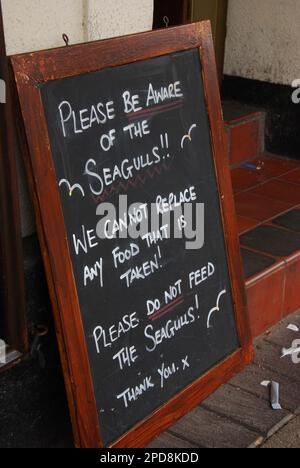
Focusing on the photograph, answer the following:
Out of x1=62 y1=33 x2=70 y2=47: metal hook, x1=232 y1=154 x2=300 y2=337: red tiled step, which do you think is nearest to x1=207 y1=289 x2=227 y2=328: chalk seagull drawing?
x1=232 y1=154 x2=300 y2=337: red tiled step

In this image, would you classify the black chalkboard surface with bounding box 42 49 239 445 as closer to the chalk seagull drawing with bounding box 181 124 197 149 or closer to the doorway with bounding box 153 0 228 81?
the chalk seagull drawing with bounding box 181 124 197 149

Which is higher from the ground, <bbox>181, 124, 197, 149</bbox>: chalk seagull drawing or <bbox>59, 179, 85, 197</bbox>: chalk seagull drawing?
<bbox>59, 179, 85, 197</bbox>: chalk seagull drawing

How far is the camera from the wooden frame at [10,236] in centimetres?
218

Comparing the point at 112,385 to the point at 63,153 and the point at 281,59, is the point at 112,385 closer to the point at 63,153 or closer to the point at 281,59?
the point at 63,153

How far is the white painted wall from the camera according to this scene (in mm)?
4570

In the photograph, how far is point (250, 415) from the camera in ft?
9.65

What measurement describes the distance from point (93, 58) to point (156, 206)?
58 centimetres

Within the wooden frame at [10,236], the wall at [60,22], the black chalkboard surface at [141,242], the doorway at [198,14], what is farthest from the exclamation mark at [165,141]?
the doorway at [198,14]

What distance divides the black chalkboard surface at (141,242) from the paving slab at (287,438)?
0.36 meters

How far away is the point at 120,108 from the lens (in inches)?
96.7

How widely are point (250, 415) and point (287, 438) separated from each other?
0.55 ft

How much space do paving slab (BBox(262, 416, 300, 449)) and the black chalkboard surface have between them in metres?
0.36

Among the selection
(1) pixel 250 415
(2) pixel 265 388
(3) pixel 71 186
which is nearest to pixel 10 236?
(3) pixel 71 186

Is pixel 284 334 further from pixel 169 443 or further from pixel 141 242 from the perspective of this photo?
pixel 141 242
